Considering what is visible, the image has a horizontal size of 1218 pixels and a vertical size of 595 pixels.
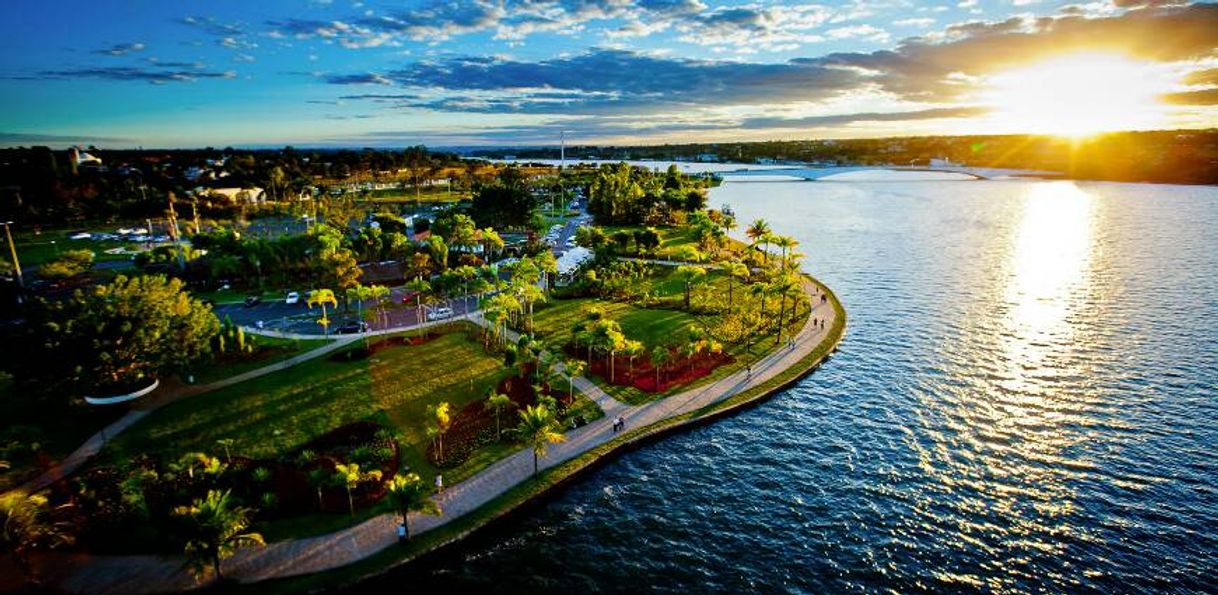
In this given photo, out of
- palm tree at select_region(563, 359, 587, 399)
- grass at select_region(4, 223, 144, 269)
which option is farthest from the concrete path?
grass at select_region(4, 223, 144, 269)

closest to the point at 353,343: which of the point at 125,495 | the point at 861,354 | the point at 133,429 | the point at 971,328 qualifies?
the point at 133,429

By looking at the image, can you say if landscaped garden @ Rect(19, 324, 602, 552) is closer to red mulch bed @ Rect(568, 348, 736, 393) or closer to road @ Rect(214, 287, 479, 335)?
red mulch bed @ Rect(568, 348, 736, 393)

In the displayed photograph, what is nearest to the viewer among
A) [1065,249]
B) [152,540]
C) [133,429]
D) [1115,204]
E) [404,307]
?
[152,540]

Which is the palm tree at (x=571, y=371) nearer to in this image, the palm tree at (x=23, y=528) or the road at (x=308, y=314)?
the road at (x=308, y=314)

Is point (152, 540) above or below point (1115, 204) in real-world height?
below

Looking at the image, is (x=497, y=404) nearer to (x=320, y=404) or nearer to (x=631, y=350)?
(x=631, y=350)

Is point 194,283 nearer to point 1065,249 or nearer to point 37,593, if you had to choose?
point 37,593

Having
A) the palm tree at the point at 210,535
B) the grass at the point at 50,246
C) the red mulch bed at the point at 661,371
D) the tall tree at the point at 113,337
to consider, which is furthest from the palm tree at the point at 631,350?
the grass at the point at 50,246
